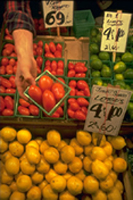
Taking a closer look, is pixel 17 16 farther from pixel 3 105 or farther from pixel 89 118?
pixel 89 118

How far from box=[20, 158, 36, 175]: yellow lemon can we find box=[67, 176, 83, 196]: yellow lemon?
30cm

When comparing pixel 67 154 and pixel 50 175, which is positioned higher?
pixel 67 154

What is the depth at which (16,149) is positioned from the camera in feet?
4.53

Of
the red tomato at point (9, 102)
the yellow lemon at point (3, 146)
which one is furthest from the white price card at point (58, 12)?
the yellow lemon at point (3, 146)

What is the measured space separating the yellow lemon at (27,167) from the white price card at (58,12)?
1.48 metres

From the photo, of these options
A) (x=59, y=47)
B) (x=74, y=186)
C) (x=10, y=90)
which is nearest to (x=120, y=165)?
(x=74, y=186)

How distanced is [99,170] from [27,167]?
544 millimetres

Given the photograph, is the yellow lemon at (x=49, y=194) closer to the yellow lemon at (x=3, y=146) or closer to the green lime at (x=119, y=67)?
the yellow lemon at (x=3, y=146)

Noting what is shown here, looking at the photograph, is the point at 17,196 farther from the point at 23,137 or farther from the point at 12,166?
the point at 23,137

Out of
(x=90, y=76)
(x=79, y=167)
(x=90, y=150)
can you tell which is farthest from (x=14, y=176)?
(x=90, y=76)

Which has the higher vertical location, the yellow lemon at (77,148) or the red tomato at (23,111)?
the red tomato at (23,111)

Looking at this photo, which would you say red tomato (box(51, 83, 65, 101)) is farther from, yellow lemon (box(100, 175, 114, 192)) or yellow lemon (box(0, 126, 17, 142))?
yellow lemon (box(100, 175, 114, 192))

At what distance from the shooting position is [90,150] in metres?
1.43

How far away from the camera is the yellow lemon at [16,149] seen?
54.4 inches
